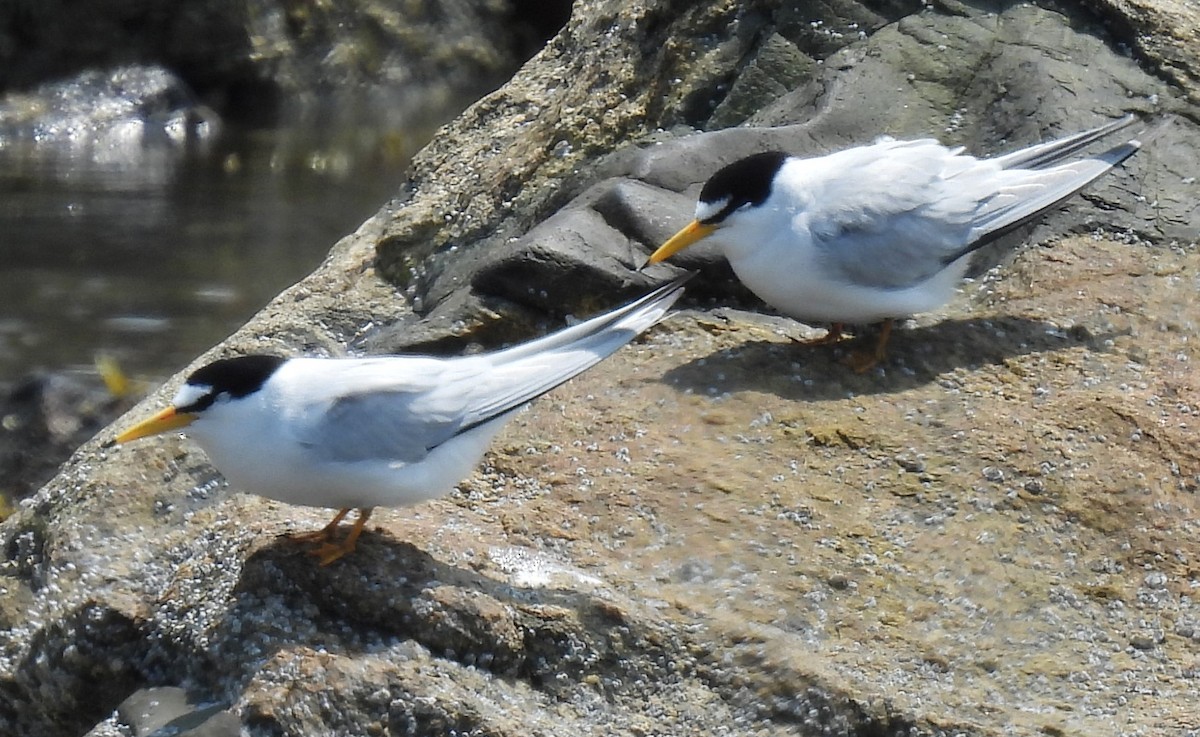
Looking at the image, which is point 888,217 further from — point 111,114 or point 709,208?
point 111,114

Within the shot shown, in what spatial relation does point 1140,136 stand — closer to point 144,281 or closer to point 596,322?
point 596,322

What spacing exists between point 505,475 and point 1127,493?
1.70 m

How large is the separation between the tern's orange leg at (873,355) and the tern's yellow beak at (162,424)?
6.73ft

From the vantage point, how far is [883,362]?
515cm

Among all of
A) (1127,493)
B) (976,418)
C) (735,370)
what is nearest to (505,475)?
(735,370)

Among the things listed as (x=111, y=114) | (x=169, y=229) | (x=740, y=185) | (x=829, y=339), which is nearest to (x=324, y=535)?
(x=740, y=185)

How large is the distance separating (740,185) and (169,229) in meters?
8.42

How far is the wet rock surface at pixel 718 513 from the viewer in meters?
3.88

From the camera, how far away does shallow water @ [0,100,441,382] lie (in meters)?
10.6

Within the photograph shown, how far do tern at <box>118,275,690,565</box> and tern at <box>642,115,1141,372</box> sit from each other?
3.19 feet

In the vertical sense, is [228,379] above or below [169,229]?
above

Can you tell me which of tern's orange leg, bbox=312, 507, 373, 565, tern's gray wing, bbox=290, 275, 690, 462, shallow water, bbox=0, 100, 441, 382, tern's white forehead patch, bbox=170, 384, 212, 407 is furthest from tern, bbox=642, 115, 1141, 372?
shallow water, bbox=0, 100, 441, 382

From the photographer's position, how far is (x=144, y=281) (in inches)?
456

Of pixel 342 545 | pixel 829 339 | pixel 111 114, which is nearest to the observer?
pixel 342 545
